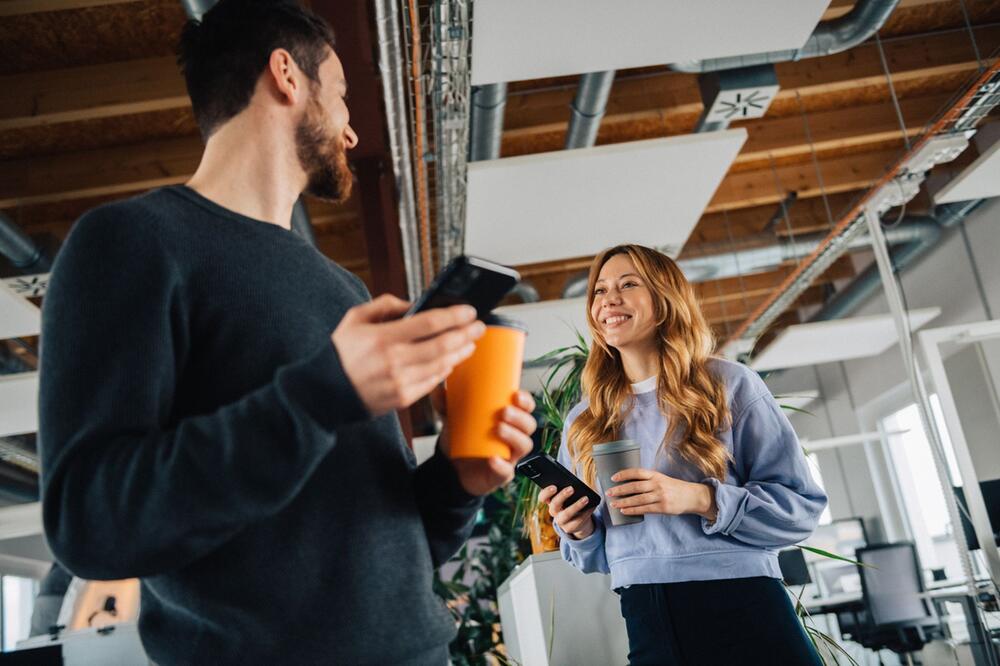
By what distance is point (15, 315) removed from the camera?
5.02 m

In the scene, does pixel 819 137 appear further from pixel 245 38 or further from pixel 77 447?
pixel 77 447

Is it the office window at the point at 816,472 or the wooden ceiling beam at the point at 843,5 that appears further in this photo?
the wooden ceiling beam at the point at 843,5

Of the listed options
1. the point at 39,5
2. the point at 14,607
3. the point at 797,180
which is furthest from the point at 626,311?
the point at 14,607

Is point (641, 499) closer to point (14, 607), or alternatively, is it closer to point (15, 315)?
point (15, 315)

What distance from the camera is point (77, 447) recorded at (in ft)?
2.17

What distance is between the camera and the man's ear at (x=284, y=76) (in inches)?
38.3

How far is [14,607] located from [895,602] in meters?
10.8

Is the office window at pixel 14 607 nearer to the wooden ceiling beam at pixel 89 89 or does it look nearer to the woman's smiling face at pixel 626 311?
the wooden ceiling beam at pixel 89 89

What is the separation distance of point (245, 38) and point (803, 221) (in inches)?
293

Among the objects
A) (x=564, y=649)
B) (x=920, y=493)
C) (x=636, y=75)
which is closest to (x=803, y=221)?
(x=636, y=75)

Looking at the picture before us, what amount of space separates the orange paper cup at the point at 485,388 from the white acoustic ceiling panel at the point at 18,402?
552cm

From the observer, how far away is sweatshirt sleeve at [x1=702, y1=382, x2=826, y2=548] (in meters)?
1.71

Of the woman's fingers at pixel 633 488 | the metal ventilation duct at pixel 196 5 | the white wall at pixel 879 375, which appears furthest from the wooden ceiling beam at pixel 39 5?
the white wall at pixel 879 375

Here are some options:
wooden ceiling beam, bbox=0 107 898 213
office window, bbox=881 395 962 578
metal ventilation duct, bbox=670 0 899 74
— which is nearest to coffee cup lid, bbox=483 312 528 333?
metal ventilation duct, bbox=670 0 899 74
